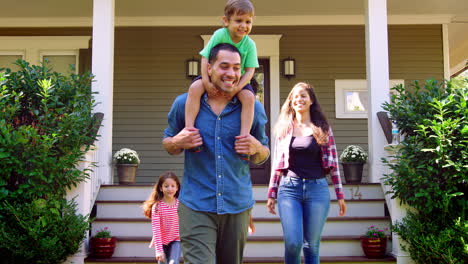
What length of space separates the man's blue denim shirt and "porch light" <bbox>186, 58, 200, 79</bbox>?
543 centimetres

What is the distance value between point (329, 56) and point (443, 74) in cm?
182

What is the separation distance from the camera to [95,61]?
5.68 metres

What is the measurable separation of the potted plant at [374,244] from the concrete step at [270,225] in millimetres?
277

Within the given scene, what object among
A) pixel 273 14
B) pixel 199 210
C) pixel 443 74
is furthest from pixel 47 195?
pixel 443 74

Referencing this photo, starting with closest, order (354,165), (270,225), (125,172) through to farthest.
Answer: (270,225) → (354,165) → (125,172)

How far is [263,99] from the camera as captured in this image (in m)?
7.71

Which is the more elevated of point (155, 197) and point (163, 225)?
point (155, 197)

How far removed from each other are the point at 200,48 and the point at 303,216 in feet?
16.4

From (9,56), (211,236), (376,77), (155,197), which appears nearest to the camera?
(211,236)

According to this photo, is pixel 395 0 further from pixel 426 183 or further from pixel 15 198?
pixel 15 198

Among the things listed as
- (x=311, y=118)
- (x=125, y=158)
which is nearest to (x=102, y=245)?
(x=125, y=158)

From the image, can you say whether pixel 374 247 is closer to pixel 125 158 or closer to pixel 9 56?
pixel 125 158

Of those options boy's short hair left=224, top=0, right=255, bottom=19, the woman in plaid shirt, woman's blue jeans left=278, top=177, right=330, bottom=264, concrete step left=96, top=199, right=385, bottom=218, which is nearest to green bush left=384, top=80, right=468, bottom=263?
concrete step left=96, top=199, right=385, bottom=218

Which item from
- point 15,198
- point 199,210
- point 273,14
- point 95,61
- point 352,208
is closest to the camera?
point 199,210
